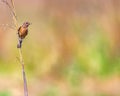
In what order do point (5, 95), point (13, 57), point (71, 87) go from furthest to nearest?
point (13, 57)
point (71, 87)
point (5, 95)

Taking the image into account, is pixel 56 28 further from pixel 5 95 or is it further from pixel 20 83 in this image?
pixel 5 95

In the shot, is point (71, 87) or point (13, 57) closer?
point (71, 87)

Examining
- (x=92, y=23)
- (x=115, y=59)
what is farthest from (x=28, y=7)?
(x=115, y=59)

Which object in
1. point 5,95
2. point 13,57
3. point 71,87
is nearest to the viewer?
point 5,95

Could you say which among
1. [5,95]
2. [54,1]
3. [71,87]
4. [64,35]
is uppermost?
[54,1]

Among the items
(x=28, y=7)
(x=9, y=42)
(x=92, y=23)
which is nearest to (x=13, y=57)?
(x=9, y=42)

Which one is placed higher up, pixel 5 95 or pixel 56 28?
pixel 56 28

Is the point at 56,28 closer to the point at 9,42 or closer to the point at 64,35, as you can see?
the point at 64,35
